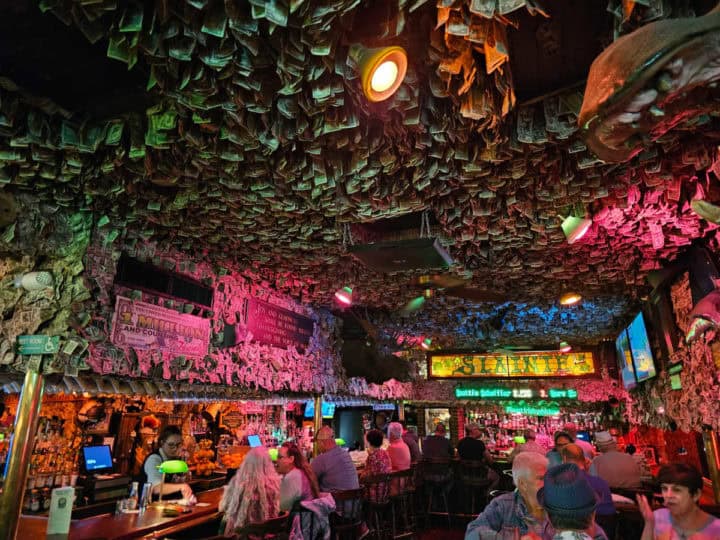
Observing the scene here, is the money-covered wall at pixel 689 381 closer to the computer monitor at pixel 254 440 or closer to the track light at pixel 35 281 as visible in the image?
the track light at pixel 35 281

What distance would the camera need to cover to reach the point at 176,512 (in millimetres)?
3955

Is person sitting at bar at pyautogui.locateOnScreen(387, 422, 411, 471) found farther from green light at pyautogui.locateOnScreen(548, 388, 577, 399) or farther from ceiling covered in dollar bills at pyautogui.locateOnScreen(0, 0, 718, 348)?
green light at pyautogui.locateOnScreen(548, 388, 577, 399)

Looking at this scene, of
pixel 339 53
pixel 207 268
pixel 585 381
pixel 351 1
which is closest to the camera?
pixel 351 1

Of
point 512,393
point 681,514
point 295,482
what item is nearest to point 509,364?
point 512,393

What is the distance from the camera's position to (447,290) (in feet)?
20.0

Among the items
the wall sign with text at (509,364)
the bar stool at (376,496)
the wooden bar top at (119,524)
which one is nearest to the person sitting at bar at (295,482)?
the wooden bar top at (119,524)

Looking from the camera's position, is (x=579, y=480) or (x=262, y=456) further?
(x=262, y=456)

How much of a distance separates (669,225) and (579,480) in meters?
3.00

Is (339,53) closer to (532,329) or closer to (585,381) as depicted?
(532,329)

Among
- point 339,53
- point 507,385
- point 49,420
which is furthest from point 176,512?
point 507,385

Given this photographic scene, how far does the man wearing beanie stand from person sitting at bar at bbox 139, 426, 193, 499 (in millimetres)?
3804

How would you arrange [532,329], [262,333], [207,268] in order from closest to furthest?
[207,268] → [262,333] → [532,329]

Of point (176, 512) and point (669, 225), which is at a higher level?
point (669, 225)

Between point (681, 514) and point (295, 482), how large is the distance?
9.31ft
